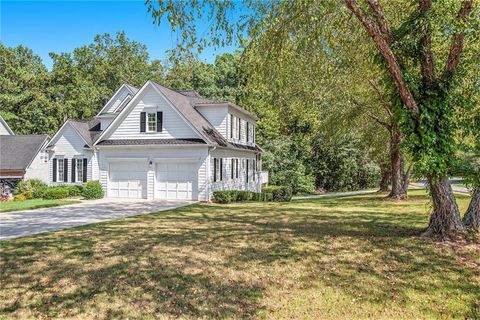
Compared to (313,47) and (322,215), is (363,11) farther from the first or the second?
(322,215)

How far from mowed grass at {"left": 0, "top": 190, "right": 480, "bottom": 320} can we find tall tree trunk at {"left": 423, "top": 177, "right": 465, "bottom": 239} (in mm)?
466

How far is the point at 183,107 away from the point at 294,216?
1139cm

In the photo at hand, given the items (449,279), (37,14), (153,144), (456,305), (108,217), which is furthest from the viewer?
(153,144)

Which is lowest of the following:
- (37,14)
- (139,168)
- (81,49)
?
(139,168)

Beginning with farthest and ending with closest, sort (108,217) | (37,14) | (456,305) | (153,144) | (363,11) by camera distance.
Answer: (153,144)
(108,217)
(37,14)
(363,11)
(456,305)

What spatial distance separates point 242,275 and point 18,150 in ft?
104

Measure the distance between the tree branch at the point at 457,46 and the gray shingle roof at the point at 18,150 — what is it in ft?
102

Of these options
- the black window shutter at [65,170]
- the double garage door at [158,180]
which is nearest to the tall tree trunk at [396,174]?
the double garage door at [158,180]

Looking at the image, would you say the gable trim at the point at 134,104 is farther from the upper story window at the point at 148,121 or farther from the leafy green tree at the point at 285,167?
the leafy green tree at the point at 285,167

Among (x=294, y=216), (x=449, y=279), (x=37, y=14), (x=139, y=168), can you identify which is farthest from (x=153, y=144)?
(x=449, y=279)

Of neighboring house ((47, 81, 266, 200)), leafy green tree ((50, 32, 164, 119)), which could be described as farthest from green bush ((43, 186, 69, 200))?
leafy green tree ((50, 32, 164, 119))

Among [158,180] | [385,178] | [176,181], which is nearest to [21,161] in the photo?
[158,180]

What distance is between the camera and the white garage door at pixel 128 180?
22.1 metres

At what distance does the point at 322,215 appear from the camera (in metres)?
14.0
